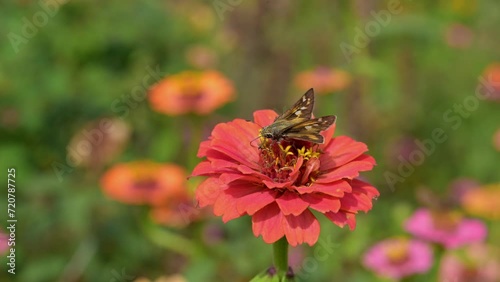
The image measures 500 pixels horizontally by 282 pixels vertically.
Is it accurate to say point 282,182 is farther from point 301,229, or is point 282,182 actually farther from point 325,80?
point 325,80

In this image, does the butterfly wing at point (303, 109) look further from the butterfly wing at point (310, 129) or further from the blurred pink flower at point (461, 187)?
the blurred pink flower at point (461, 187)

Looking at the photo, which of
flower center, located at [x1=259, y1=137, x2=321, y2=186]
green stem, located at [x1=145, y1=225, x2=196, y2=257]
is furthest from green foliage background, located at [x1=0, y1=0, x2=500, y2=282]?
flower center, located at [x1=259, y1=137, x2=321, y2=186]

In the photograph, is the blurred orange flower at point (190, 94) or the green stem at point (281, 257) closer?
the green stem at point (281, 257)

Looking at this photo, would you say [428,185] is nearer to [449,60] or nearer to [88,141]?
[449,60]

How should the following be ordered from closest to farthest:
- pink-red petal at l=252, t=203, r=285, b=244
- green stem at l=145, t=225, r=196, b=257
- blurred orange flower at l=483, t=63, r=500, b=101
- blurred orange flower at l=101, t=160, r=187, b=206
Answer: pink-red petal at l=252, t=203, r=285, b=244
green stem at l=145, t=225, r=196, b=257
blurred orange flower at l=101, t=160, r=187, b=206
blurred orange flower at l=483, t=63, r=500, b=101

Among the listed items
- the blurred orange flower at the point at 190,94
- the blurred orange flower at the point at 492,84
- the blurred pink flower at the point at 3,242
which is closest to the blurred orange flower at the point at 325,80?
the blurred orange flower at the point at 190,94

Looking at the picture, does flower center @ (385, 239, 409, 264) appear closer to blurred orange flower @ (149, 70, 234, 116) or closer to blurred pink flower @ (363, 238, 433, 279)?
blurred pink flower @ (363, 238, 433, 279)

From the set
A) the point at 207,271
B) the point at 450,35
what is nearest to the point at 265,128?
the point at 207,271
